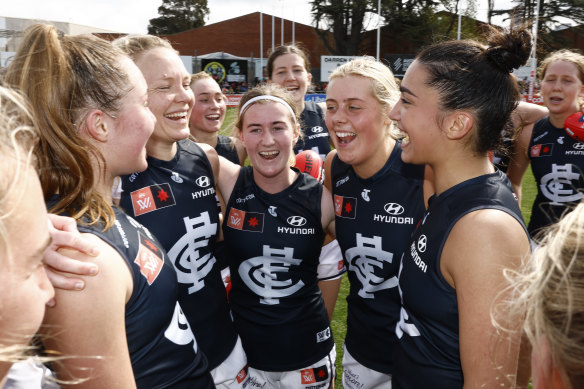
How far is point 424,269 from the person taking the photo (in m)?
1.60

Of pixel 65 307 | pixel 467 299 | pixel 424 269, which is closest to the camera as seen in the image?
pixel 65 307

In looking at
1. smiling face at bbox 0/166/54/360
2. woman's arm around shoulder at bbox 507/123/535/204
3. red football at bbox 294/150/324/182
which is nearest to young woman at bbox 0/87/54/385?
smiling face at bbox 0/166/54/360

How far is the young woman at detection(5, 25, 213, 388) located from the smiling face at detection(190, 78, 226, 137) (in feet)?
8.20

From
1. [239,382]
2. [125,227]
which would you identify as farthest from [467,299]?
[239,382]

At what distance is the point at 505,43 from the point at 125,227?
153 centimetres

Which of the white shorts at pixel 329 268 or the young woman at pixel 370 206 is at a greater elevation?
the young woman at pixel 370 206

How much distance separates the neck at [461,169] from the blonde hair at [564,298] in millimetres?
907

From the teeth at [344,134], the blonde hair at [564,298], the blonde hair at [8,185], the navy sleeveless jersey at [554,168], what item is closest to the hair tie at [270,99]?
the teeth at [344,134]

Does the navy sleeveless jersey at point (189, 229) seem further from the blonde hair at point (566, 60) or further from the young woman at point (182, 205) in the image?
the blonde hair at point (566, 60)

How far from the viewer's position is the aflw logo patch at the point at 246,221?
8.23 feet

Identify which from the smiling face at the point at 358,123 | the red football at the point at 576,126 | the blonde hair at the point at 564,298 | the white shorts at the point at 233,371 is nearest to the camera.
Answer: the blonde hair at the point at 564,298

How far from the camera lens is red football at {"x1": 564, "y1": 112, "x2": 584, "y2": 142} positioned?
410 centimetres

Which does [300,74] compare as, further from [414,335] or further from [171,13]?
[171,13]

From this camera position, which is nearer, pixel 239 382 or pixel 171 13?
pixel 239 382
